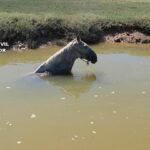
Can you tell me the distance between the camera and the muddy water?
10.1 m

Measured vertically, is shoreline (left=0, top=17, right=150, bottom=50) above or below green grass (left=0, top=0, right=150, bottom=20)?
below

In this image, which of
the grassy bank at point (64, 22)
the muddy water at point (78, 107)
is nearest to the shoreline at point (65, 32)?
the grassy bank at point (64, 22)

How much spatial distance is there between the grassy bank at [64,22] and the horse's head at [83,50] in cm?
396

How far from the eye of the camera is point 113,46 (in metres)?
18.7

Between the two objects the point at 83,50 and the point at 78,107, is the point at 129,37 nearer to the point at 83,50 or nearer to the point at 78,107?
the point at 83,50

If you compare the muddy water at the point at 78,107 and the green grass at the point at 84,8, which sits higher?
the green grass at the point at 84,8

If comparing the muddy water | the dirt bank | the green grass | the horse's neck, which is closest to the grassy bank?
the green grass

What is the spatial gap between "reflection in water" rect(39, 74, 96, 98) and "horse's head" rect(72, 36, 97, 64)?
602 mm

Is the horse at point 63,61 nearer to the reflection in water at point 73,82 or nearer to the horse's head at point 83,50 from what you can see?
the horse's head at point 83,50

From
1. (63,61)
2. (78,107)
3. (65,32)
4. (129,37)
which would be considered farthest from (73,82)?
(129,37)

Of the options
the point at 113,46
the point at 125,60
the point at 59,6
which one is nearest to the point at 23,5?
the point at 59,6

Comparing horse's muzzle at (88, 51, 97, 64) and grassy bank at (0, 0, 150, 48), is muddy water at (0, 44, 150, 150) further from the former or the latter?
grassy bank at (0, 0, 150, 48)

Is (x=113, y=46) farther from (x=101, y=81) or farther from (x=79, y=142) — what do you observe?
(x=79, y=142)

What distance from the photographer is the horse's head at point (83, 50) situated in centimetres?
1459
